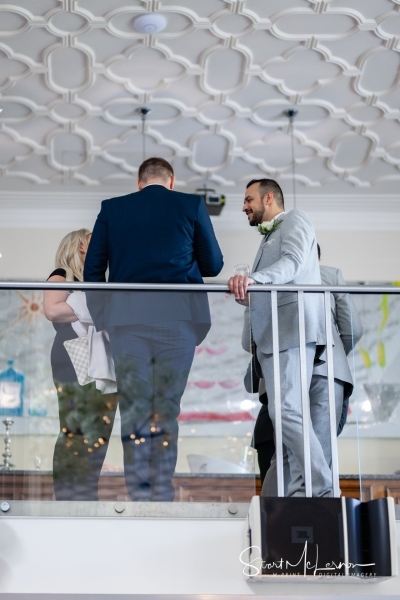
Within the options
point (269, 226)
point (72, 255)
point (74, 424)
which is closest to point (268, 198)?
point (269, 226)

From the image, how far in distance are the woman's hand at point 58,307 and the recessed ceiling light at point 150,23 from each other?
2672mm

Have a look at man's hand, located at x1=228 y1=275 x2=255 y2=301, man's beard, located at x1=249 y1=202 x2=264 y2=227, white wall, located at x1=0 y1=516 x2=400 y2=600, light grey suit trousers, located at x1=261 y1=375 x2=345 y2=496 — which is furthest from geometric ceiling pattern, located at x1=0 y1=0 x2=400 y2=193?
white wall, located at x1=0 y1=516 x2=400 y2=600

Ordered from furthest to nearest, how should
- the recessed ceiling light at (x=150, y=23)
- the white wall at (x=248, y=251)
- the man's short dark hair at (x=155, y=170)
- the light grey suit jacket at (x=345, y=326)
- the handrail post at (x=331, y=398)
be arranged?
the white wall at (x=248, y=251)
the recessed ceiling light at (x=150, y=23)
the man's short dark hair at (x=155, y=170)
the light grey suit jacket at (x=345, y=326)
the handrail post at (x=331, y=398)

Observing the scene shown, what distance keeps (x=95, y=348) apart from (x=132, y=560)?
0.99 m

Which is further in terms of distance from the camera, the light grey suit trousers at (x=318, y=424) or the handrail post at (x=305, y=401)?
the light grey suit trousers at (x=318, y=424)

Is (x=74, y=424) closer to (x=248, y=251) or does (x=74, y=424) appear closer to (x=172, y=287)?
(x=172, y=287)

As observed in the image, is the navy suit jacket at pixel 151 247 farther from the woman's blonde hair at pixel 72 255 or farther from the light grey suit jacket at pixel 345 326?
the light grey suit jacket at pixel 345 326

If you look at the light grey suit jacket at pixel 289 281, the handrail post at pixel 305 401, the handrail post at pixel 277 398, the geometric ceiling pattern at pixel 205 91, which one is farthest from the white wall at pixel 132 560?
the geometric ceiling pattern at pixel 205 91

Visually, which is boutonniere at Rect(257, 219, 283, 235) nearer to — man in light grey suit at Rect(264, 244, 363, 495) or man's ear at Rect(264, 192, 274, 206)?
man's ear at Rect(264, 192, 274, 206)

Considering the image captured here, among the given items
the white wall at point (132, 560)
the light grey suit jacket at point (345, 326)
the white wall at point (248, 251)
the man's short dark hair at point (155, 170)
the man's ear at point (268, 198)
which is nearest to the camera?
the white wall at point (132, 560)

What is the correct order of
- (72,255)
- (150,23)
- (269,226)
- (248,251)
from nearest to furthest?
(269,226) < (72,255) < (150,23) < (248,251)

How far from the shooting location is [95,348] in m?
4.46

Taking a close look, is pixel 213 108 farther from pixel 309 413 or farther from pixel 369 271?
pixel 309 413

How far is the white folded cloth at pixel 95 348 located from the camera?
4414 mm
